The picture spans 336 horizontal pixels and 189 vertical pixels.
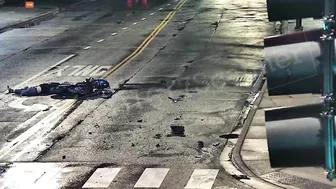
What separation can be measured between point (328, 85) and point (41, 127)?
585 inches

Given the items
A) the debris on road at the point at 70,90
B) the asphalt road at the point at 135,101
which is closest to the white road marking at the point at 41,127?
the asphalt road at the point at 135,101

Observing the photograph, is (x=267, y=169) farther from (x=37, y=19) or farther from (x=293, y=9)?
(x=37, y=19)

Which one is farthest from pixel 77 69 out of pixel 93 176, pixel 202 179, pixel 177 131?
pixel 202 179

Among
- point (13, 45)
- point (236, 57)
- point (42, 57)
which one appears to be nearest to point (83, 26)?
point (13, 45)

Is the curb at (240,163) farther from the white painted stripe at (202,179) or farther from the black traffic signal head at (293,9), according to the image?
the black traffic signal head at (293,9)

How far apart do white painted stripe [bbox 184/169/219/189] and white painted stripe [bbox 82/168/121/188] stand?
5.37ft

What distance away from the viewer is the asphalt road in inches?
552

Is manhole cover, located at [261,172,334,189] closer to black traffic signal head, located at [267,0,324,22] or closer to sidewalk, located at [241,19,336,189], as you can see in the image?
sidewalk, located at [241,19,336,189]

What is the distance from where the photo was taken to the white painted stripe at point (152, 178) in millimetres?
12539

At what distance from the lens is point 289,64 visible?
11.1ft

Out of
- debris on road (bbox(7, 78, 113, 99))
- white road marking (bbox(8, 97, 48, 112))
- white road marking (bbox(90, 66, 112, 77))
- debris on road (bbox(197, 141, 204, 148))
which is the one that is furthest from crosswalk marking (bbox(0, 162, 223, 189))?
white road marking (bbox(90, 66, 112, 77))

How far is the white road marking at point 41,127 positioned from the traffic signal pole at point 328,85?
1260 centimetres

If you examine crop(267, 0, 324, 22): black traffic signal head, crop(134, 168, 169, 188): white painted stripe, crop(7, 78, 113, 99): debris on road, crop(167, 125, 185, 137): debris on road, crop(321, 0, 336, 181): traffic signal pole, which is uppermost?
crop(267, 0, 324, 22): black traffic signal head

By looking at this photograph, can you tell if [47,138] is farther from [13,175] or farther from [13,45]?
[13,45]
